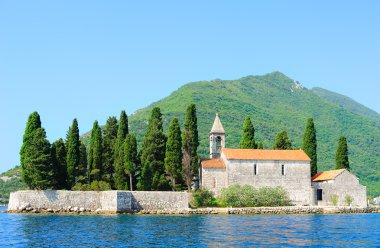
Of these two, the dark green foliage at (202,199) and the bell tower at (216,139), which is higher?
the bell tower at (216,139)

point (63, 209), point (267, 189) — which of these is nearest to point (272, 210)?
point (267, 189)

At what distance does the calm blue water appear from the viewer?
27.3 metres

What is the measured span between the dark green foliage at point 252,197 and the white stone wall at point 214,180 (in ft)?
6.01

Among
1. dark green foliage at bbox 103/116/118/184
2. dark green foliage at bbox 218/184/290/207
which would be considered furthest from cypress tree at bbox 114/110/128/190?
dark green foliage at bbox 218/184/290/207

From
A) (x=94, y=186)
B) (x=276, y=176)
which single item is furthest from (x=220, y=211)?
(x=94, y=186)

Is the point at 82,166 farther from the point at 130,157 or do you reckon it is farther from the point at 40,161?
the point at 40,161

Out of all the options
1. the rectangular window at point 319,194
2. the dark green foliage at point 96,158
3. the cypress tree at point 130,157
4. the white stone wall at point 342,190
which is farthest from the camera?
the rectangular window at point 319,194

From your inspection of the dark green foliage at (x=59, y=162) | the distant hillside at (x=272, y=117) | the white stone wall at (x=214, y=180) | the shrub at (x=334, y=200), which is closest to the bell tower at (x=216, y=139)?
the white stone wall at (x=214, y=180)

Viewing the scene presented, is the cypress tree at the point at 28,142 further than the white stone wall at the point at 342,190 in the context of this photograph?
No

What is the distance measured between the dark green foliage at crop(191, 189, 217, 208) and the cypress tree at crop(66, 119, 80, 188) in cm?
1270

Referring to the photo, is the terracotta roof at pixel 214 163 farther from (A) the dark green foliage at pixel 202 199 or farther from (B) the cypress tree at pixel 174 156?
(B) the cypress tree at pixel 174 156

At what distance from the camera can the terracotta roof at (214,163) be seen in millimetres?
56219

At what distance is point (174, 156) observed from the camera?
176 ft

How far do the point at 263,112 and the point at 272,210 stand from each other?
10080cm
